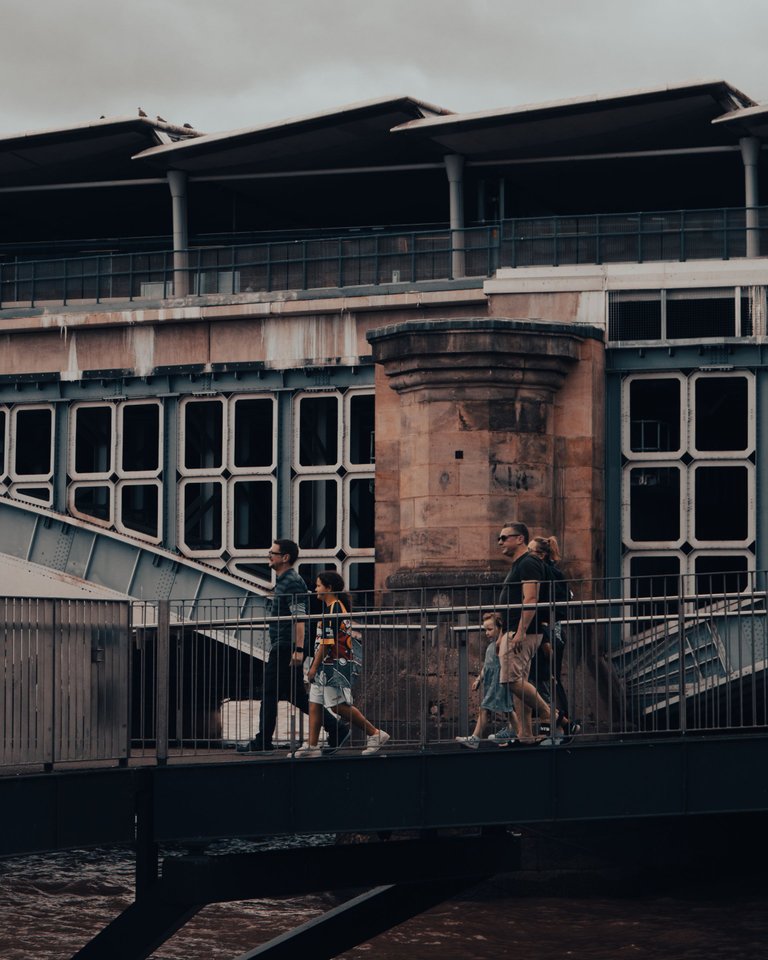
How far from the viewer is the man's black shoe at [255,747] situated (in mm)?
14352

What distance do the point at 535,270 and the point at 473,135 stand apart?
256 inches

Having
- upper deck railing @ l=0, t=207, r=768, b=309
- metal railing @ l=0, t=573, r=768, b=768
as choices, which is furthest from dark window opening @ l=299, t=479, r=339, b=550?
metal railing @ l=0, t=573, r=768, b=768

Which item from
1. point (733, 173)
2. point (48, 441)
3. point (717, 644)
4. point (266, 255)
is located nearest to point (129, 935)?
point (717, 644)

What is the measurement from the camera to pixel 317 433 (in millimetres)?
33719

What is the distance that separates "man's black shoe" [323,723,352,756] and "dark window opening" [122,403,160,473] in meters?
21.2

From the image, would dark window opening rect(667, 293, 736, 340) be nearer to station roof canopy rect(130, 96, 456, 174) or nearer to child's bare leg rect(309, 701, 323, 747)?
station roof canopy rect(130, 96, 456, 174)

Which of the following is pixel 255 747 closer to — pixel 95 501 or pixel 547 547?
pixel 547 547

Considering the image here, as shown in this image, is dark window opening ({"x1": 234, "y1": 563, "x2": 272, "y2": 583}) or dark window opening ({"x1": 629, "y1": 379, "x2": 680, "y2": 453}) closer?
dark window opening ({"x1": 629, "y1": 379, "x2": 680, "y2": 453})

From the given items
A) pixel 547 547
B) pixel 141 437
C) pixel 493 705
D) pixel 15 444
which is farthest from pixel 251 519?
pixel 493 705

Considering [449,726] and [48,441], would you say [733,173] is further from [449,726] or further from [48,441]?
[449,726]

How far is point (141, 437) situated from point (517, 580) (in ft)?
76.6

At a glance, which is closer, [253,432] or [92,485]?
[92,485]

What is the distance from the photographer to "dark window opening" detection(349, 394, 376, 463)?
32.5 m

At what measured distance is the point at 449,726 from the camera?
14.5 m
